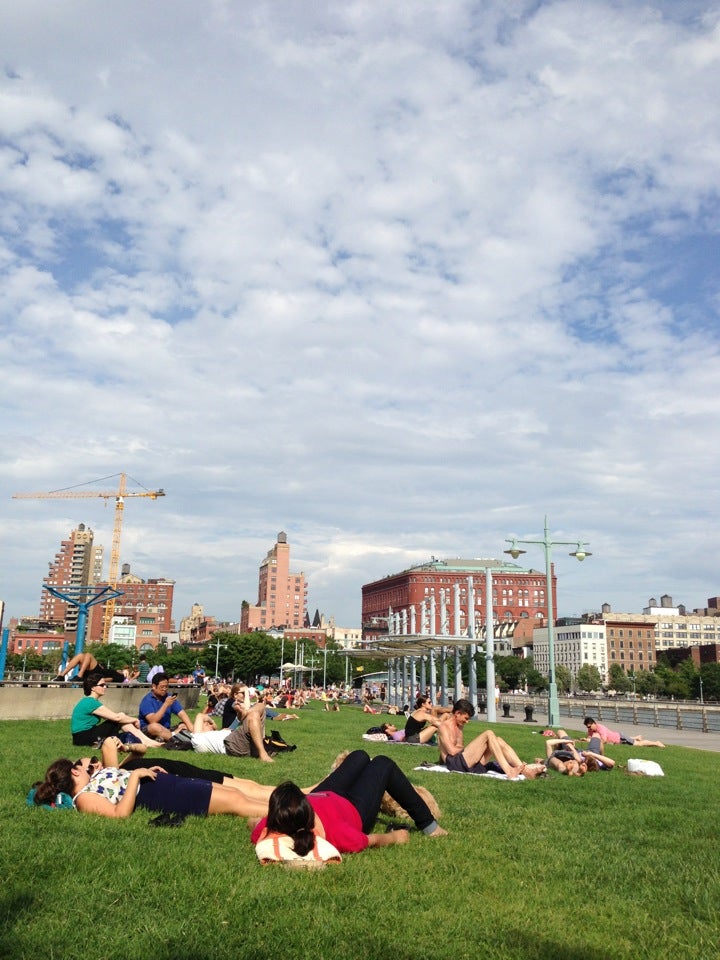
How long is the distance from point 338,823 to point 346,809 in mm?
173

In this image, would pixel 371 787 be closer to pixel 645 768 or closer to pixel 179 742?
pixel 179 742

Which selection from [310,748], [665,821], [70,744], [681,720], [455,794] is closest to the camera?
[665,821]

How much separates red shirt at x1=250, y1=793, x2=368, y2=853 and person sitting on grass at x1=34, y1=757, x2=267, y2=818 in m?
0.92

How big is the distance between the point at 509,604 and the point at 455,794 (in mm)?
150885

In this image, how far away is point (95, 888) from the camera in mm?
4730

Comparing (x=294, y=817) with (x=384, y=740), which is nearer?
(x=294, y=817)

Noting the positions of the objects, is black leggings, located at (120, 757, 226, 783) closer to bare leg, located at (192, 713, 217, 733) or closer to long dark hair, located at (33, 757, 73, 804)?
long dark hair, located at (33, 757, 73, 804)

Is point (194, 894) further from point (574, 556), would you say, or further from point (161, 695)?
point (574, 556)

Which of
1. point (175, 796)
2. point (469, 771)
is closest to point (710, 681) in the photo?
point (469, 771)

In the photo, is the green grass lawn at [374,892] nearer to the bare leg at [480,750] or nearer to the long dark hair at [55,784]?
the long dark hair at [55,784]

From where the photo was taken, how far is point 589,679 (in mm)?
145375

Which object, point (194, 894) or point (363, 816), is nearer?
point (194, 894)

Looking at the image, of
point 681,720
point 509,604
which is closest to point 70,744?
point 681,720

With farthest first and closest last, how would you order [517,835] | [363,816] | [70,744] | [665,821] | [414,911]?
[70,744], [665,821], [517,835], [363,816], [414,911]
